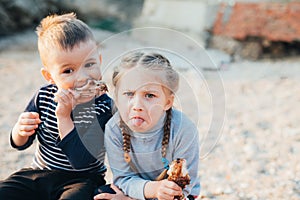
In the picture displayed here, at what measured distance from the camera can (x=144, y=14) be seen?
15.0 feet

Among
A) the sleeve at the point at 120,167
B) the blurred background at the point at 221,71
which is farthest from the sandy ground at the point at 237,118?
the sleeve at the point at 120,167

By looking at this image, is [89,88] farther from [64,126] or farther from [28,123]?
[28,123]

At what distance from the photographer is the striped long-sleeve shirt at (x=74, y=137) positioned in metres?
1.37

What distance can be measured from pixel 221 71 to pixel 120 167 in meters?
2.28

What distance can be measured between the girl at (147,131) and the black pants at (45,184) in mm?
136

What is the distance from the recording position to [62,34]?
1.41m

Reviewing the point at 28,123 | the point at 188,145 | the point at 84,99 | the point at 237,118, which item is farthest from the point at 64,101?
the point at 237,118

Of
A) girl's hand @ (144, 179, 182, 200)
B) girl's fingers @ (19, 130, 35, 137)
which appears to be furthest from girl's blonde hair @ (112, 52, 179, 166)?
girl's fingers @ (19, 130, 35, 137)

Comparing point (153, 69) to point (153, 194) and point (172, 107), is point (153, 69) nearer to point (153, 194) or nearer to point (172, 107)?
point (172, 107)

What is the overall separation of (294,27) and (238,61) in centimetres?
52

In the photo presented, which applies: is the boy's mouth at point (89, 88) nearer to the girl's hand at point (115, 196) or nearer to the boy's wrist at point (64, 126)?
the boy's wrist at point (64, 126)

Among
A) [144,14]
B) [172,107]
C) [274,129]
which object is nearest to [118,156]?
[172,107]

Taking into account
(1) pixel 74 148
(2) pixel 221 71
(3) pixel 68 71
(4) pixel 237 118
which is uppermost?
(2) pixel 221 71

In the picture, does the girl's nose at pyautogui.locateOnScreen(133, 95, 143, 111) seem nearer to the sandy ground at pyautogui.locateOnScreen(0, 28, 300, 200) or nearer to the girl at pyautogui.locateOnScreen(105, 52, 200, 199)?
the girl at pyautogui.locateOnScreen(105, 52, 200, 199)
